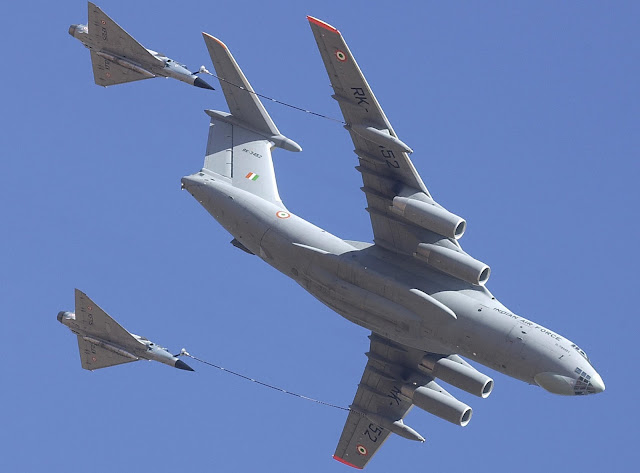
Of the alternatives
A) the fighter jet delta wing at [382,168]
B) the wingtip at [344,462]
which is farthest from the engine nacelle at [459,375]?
the wingtip at [344,462]

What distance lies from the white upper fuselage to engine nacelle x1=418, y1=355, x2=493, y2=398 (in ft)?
5.61

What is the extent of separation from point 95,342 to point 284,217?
1033 centimetres

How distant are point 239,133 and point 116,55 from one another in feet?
18.8

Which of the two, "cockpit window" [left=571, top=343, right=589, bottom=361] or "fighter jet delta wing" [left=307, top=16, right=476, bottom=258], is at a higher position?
"fighter jet delta wing" [left=307, top=16, right=476, bottom=258]

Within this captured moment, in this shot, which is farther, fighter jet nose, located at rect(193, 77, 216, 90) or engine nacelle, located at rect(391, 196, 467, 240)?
fighter jet nose, located at rect(193, 77, 216, 90)

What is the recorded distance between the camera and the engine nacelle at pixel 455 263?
143 feet

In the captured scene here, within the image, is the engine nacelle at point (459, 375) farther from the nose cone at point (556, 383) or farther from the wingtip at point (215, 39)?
the wingtip at point (215, 39)

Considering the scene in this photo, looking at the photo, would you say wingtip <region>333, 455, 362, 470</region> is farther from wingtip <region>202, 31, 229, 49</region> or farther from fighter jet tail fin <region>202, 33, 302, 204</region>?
wingtip <region>202, 31, 229, 49</region>

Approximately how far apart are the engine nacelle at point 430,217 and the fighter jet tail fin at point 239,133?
6.84 metres

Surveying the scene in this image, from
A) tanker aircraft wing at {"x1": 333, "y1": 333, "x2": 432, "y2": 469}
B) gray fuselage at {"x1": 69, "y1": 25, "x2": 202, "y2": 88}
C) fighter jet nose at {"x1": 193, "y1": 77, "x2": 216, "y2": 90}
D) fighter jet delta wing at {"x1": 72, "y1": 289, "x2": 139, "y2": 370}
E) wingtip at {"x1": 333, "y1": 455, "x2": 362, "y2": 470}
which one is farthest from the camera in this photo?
wingtip at {"x1": 333, "y1": 455, "x2": 362, "y2": 470}

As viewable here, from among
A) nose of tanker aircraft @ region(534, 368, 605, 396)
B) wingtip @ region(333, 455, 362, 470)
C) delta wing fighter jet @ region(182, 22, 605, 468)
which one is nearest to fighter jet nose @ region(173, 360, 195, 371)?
delta wing fighter jet @ region(182, 22, 605, 468)

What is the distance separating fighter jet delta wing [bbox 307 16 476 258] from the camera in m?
42.4

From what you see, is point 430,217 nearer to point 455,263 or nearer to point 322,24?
point 455,263

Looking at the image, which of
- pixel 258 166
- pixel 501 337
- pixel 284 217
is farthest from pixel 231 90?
pixel 501 337
